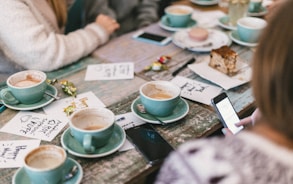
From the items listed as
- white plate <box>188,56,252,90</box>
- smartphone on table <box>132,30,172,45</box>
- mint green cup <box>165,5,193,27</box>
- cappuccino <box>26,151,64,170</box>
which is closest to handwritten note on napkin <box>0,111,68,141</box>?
cappuccino <box>26,151,64,170</box>

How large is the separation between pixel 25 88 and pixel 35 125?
0.11m

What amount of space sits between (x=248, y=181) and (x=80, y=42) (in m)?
1.07

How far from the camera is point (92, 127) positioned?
1.11 meters

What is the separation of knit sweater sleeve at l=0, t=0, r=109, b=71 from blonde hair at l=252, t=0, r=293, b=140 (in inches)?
37.8

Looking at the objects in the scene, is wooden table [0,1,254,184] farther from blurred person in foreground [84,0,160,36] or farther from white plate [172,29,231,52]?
blurred person in foreground [84,0,160,36]

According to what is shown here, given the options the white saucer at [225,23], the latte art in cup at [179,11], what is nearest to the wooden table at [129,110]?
the white saucer at [225,23]

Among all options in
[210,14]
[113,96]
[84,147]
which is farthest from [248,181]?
[210,14]

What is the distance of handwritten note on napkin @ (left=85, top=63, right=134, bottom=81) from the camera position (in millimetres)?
1458

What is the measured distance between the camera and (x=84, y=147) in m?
1.03

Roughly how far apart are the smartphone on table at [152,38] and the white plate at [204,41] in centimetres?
4

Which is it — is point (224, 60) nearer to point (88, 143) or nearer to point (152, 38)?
point (152, 38)

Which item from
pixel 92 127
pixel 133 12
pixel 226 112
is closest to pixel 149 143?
pixel 92 127

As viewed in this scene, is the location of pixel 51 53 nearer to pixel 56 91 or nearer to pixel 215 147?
pixel 56 91

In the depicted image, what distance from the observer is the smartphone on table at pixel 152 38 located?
1718 millimetres
